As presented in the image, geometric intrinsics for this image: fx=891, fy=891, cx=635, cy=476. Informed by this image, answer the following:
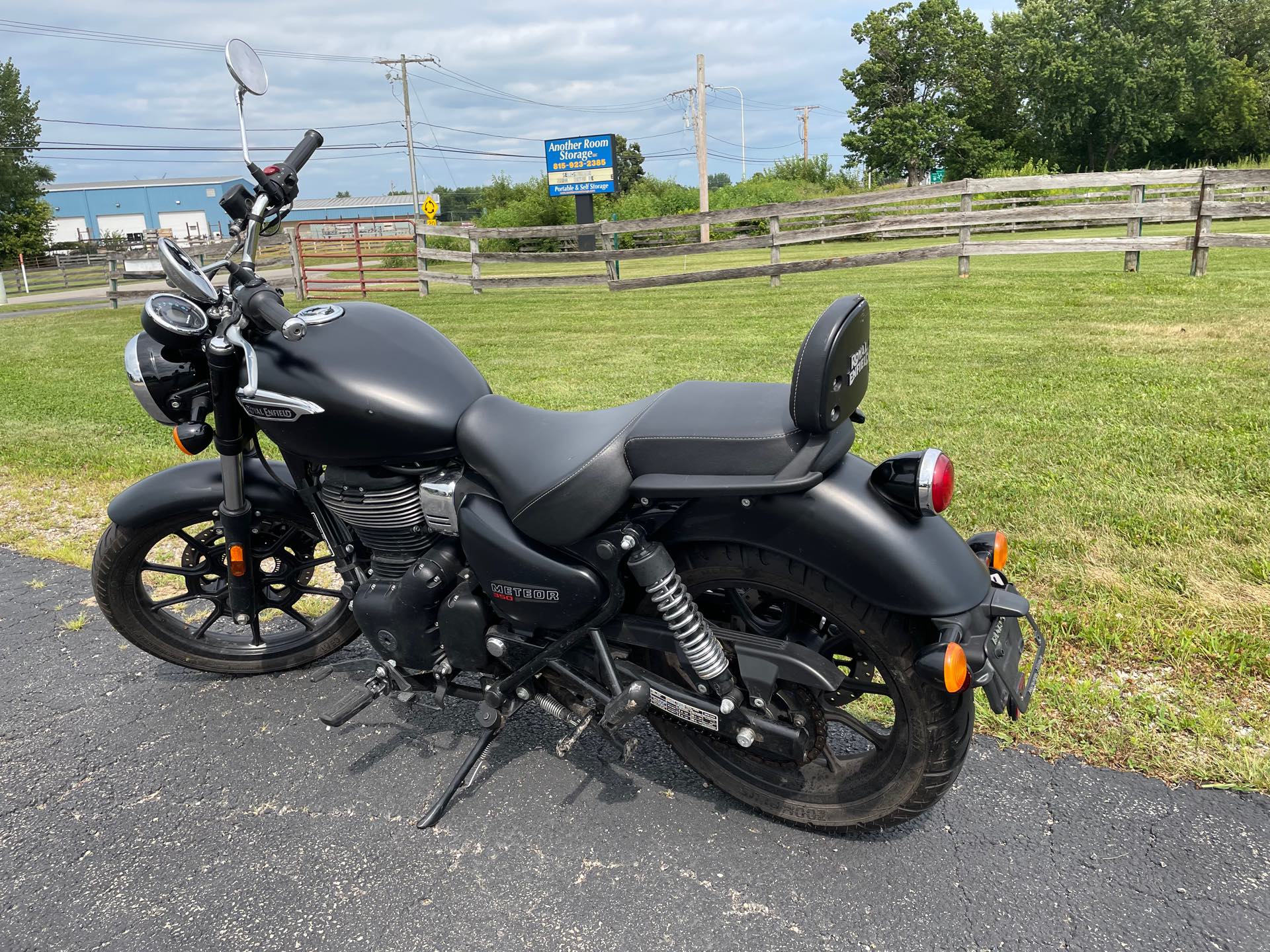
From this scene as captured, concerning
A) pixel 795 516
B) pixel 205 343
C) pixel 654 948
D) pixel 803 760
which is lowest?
pixel 654 948

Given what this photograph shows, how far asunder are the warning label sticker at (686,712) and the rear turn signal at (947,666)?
23.9 inches

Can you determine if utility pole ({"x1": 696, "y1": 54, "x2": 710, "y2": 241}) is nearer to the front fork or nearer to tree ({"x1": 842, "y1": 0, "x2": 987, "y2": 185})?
tree ({"x1": 842, "y1": 0, "x2": 987, "y2": 185})

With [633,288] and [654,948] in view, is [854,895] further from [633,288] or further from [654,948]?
[633,288]

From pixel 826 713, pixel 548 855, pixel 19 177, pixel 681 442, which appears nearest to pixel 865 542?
pixel 681 442

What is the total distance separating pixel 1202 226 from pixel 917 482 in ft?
39.9

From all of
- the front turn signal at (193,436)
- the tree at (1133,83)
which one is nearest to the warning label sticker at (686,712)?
the front turn signal at (193,436)

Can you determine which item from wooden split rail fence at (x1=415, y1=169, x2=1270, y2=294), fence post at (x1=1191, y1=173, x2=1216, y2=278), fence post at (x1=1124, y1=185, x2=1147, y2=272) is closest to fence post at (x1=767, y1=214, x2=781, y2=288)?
wooden split rail fence at (x1=415, y1=169, x2=1270, y2=294)

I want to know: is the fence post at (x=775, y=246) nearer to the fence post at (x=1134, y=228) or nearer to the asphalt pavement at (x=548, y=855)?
the fence post at (x=1134, y=228)

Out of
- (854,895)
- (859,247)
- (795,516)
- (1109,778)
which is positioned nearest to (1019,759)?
(1109,778)

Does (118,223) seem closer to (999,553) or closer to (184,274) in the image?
(184,274)

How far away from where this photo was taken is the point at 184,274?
2613 mm

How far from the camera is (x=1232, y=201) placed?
11.6m

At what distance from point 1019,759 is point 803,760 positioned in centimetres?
80

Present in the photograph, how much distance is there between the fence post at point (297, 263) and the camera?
18.4 metres
